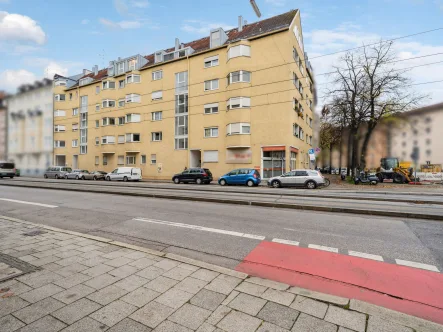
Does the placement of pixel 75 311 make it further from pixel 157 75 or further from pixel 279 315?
pixel 157 75

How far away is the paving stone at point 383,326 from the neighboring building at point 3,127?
993 centimetres

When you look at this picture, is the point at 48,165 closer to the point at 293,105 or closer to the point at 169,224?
the point at 169,224

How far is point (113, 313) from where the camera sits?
250cm

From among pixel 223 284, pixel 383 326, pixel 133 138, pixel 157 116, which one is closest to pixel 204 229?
pixel 223 284

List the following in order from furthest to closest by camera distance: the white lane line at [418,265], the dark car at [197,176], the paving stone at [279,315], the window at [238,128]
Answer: the window at [238,128] → the dark car at [197,176] → the white lane line at [418,265] → the paving stone at [279,315]

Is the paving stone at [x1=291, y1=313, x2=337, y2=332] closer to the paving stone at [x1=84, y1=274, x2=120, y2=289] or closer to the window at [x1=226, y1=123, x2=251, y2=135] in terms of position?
the paving stone at [x1=84, y1=274, x2=120, y2=289]

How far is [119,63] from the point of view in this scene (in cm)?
3678

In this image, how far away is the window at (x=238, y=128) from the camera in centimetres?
2539

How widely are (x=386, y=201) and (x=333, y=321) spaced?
34.9 feet

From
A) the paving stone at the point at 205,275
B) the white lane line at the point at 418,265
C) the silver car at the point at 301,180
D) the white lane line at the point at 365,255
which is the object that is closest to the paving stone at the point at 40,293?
the paving stone at the point at 205,275

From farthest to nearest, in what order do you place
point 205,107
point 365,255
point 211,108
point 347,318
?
point 205,107, point 211,108, point 365,255, point 347,318

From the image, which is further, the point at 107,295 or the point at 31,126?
the point at 31,126

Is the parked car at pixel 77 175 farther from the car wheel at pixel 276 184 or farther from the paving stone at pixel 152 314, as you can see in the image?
the paving stone at pixel 152 314

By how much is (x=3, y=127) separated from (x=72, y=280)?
30.2 ft
